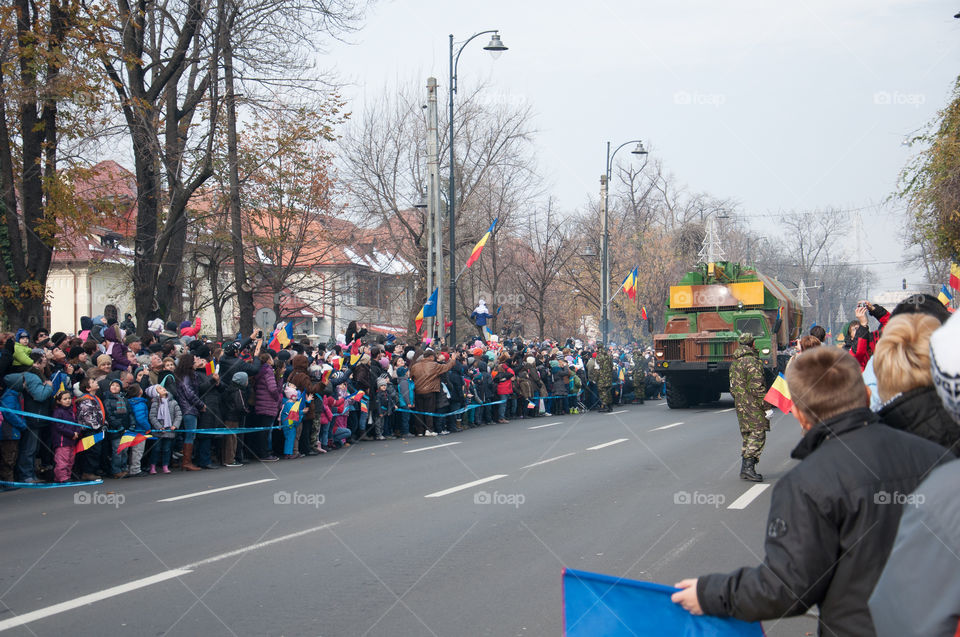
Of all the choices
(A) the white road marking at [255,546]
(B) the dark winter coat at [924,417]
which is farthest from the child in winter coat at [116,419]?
(B) the dark winter coat at [924,417]

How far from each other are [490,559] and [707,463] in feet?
23.1

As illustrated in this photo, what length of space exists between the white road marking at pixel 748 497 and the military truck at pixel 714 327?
1400 cm

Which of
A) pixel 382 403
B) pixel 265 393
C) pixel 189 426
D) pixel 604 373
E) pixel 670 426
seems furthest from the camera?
pixel 604 373

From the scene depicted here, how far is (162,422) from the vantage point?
534 inches

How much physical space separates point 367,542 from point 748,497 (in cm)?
453

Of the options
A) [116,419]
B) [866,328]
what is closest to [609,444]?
[866,328]

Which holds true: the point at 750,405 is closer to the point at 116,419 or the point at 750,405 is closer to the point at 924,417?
the point at 116,419

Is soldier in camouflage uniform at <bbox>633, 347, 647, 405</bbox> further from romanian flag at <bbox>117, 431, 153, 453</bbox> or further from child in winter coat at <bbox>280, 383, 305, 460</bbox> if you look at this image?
romanian flag at <bbox>117, 431, 153, 453</bbox>

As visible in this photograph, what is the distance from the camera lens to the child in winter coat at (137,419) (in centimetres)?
1313

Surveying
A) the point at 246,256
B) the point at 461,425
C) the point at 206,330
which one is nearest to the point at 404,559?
the point at 461,425

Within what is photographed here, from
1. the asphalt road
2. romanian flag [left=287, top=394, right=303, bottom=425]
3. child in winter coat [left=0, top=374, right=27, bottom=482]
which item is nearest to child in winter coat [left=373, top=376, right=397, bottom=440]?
romanian flag [left=287, top=394, right=303, bottom=425]

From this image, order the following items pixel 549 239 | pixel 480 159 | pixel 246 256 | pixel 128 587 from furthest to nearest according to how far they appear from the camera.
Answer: pixel 549 239
pixel 480 159
pixel 246 256
pixel 128 587

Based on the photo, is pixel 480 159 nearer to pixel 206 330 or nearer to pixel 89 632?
pixel 206 330

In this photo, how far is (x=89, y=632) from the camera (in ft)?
18.1
